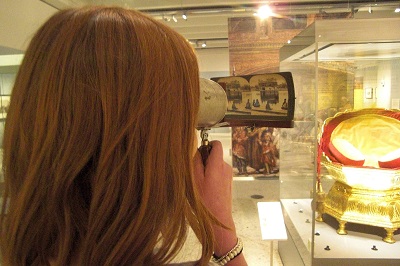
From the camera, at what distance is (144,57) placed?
0.44 m

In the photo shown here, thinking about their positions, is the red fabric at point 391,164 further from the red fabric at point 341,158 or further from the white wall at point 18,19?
the white wall at point 18,19

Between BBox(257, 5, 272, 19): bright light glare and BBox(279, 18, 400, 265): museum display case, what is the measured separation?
4.50ft

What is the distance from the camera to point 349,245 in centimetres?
154

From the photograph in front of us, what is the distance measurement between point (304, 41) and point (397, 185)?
83 cm

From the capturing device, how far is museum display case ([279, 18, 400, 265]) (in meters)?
1.39

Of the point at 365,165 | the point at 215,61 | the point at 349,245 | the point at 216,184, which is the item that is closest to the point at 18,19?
the point at 216,184

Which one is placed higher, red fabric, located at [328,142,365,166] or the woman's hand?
the woman's hand

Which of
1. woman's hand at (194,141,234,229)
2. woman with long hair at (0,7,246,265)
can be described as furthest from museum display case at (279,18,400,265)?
woman with long hair at (0,7,246,265)

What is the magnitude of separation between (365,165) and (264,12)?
2141mm

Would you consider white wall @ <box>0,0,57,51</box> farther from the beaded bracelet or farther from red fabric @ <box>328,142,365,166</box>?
red fabric @ <box>328,142,365,166</box>

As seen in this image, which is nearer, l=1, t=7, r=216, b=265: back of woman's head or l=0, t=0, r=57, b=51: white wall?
l=1, t=7, r=216, b=265: back of woman's head

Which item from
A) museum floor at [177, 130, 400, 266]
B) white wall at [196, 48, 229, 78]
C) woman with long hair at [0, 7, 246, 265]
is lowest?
museum floor at [177, 130, 400, 266]

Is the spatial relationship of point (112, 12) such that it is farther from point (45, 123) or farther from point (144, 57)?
point (45, 123)

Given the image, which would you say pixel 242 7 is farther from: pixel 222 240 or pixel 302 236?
pixel 222 240
